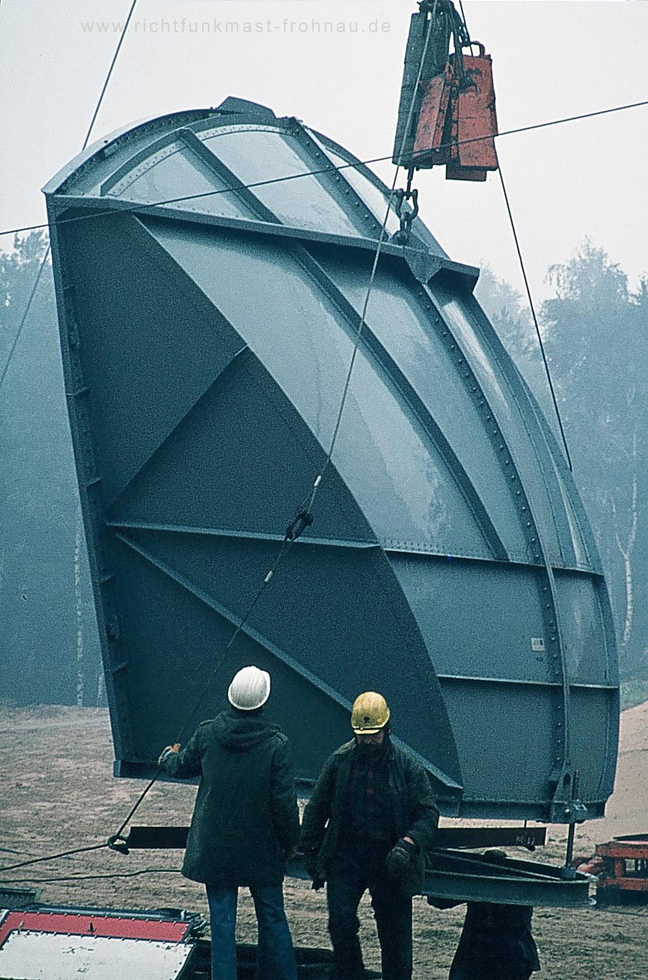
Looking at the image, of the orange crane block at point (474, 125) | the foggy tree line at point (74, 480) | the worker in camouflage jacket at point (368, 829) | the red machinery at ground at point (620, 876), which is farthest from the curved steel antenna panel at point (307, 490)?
the foggy tree line at point (74, 480)

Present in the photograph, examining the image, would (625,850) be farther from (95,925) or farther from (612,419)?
(612,419)

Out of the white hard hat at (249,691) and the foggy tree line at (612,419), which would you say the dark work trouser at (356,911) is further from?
the foggy tree line at (612,419)

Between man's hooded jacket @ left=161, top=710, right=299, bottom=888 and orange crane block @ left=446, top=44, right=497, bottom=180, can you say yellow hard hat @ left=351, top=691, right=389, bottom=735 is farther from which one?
orange crane block @ left=446, top=44, right=497, bottom=180

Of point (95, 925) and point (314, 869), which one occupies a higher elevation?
point (314, 869)

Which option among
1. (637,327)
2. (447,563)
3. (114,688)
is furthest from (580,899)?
(637,327)

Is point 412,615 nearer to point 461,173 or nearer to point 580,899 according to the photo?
point 580,899

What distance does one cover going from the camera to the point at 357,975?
5430 millimetres

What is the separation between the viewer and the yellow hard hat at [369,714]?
17.3 ft

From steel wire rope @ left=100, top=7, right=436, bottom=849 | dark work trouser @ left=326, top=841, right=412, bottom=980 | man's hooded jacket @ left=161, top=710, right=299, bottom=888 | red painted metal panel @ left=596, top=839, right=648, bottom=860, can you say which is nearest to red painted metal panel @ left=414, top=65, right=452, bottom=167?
steel wire rope @ left=100, top=7, right=436, bottom=849

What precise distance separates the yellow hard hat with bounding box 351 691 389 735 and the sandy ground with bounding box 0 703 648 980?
7.63ft

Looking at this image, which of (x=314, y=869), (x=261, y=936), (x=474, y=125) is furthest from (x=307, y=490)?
(x=474, y=125)

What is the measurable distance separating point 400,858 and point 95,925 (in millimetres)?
2147

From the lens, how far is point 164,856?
44.7 ft

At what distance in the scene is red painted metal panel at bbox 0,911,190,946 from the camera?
244 inches
